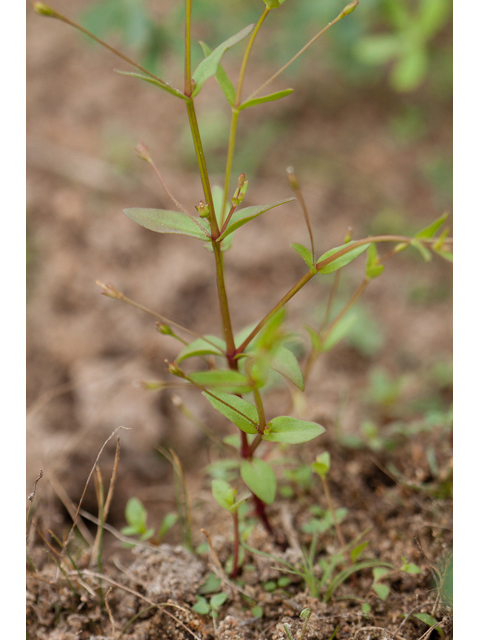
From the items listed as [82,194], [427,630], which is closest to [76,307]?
[82,194]

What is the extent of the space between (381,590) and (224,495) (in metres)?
0.36

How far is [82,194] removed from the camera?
1995mm

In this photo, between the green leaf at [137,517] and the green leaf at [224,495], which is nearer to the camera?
the green leaf at [224,495]

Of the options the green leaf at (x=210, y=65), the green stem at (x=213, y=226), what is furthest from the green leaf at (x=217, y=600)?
the green leaf at (x=210, y=65)

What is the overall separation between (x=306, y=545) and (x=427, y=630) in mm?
300

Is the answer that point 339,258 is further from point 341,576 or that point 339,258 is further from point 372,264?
point 341,576

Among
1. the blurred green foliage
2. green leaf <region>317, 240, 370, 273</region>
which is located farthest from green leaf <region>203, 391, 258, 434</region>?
the blurred green foliage

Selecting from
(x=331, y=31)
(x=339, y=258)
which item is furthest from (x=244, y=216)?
(x=331, y=31)

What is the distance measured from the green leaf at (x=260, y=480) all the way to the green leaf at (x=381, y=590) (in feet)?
1.01

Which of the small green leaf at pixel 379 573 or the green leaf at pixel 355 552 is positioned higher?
the green leaf at pixel 355 552

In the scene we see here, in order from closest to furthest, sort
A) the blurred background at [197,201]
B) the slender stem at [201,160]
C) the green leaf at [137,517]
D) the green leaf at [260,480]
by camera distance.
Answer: the slender stem at [201,160] < the green leaf at [260,480] < the green leaf at [137,517] < the blurred background at [197,201]

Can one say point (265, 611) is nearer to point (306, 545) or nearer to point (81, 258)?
point (306, 545)

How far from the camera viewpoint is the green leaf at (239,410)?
0.81 metres

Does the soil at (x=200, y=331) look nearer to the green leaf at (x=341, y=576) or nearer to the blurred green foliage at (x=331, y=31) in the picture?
the green leaf at (x=341, y=576)
